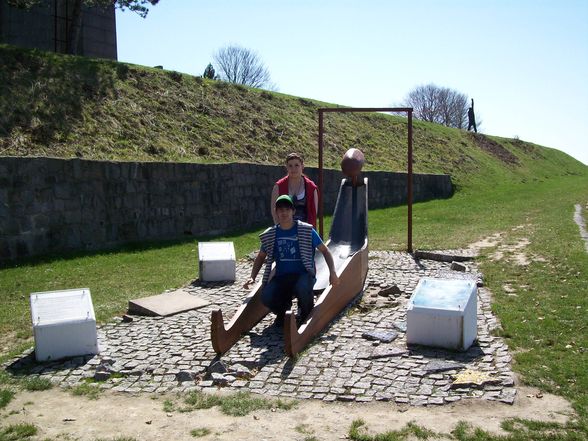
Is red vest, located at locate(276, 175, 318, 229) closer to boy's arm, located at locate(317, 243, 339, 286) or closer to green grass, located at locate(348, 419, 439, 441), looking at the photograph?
boy's arm, located at locate(317, 243, 339, 286)

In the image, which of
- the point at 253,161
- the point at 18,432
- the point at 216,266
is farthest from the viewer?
the point at 253,161

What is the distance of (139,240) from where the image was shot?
490 inches

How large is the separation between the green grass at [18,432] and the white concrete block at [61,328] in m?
1.42

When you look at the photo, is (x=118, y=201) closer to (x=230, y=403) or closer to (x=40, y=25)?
(x=230, y=403)

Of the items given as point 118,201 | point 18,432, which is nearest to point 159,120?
point 118,201

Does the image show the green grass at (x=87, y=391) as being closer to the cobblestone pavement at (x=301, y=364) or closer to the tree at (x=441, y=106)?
the cobblestone pavement at (x=301, y=364)

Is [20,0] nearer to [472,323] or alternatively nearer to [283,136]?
[283,136]

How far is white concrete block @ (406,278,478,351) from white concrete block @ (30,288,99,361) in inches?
113

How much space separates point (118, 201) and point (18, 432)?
27.1 ft

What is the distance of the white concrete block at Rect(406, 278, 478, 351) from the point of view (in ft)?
18.7

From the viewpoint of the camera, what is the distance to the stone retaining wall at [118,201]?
10547mm

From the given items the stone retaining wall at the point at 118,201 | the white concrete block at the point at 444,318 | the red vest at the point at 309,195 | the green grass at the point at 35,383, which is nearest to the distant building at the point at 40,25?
the stone retaining wall at the point at 118,201

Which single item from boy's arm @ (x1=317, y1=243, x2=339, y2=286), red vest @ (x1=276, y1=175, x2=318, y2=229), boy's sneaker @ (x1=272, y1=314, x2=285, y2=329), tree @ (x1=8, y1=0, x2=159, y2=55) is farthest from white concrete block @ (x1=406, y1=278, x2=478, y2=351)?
tree @ (x1=8, y1=0, x2=159, y2=55)

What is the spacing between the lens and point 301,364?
5.45 metres
